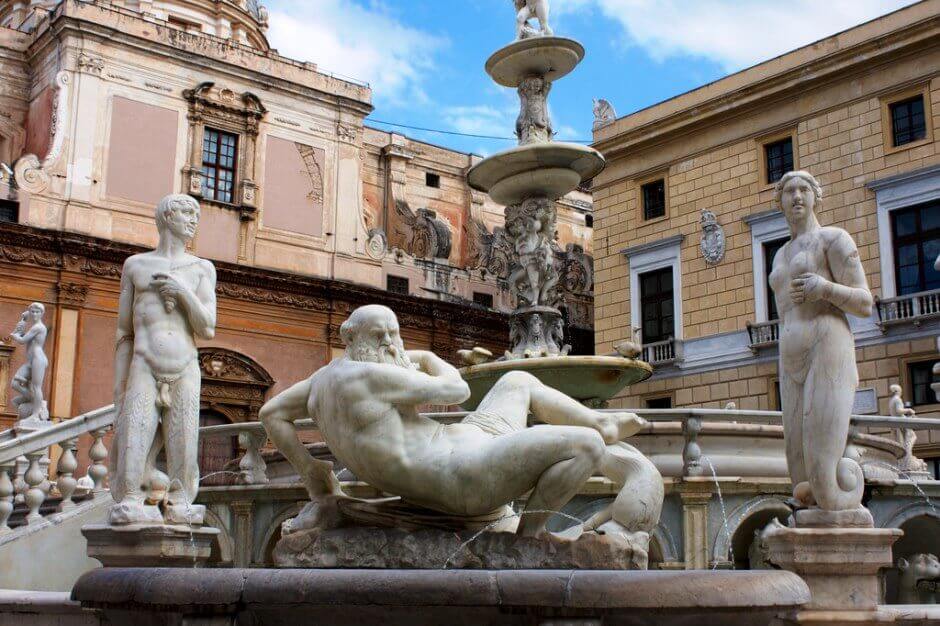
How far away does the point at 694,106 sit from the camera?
27547 mm

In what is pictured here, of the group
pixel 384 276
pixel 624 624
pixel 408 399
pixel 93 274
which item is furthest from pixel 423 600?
pixel 384 276

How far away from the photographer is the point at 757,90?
86.3ft

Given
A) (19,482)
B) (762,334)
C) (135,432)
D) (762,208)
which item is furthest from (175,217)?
(762,208)

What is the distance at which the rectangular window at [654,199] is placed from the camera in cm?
2877

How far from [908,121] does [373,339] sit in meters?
22.3

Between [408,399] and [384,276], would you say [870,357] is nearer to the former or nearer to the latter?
[384,276]

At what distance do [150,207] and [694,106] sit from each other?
15.1 metres

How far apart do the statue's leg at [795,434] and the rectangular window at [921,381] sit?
17999mm

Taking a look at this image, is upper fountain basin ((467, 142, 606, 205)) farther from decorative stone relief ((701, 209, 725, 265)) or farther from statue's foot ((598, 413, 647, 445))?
decorative stone relief ((701, 209, 725, 265))

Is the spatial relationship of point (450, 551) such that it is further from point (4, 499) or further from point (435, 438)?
point (4, 499)

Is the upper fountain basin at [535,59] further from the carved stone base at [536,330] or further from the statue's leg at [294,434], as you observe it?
the statue's leg at [294,434]

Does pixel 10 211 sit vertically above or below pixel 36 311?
above

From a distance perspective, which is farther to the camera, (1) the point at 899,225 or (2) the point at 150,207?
(2) the point at 150,207

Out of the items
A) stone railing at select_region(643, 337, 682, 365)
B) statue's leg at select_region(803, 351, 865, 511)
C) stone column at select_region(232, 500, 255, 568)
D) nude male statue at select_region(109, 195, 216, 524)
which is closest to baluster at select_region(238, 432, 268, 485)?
stone column at select_region(232, 500, 255, 568)
